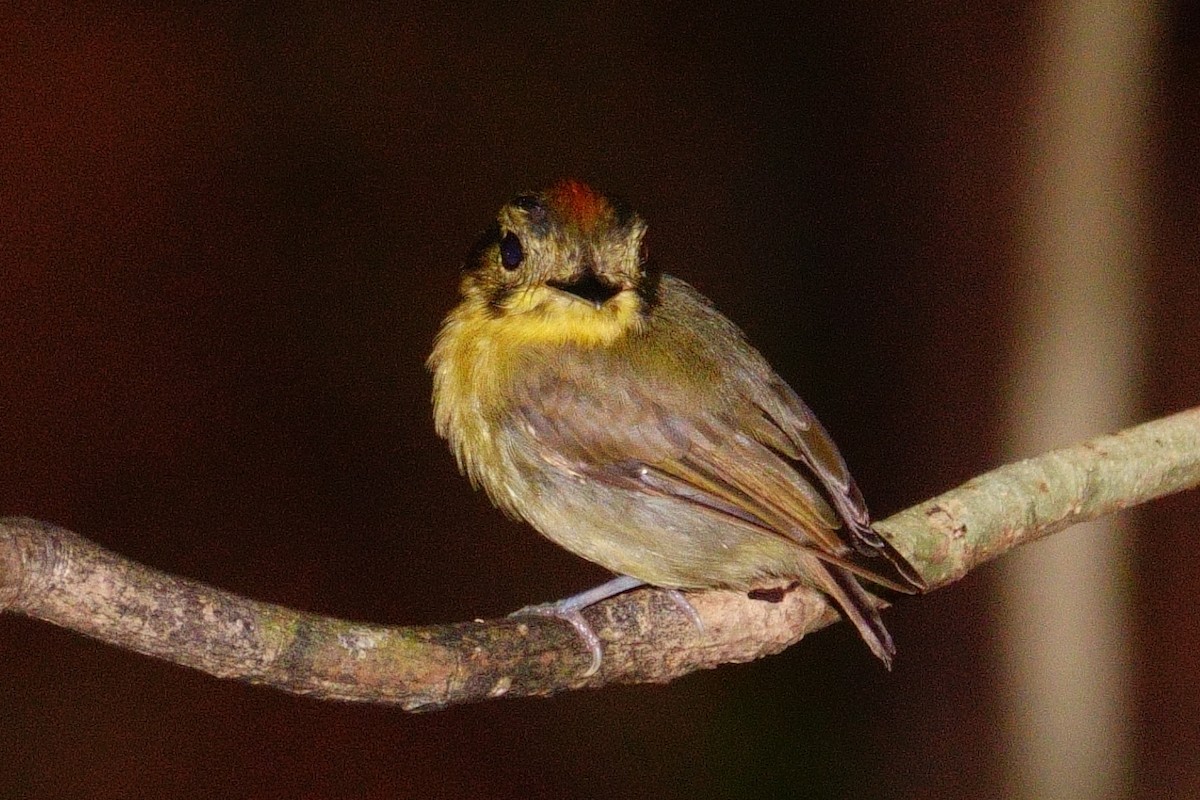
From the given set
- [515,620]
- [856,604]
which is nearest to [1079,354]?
[856,604]

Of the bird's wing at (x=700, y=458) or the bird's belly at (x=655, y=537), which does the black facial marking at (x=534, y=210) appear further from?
the bird's belly at (x=655, y=537)

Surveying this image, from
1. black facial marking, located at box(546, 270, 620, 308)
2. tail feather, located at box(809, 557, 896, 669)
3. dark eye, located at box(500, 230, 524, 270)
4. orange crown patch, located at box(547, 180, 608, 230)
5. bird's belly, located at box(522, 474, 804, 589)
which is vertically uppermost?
orange crown patch, located at box(547, 180, 608, 230)

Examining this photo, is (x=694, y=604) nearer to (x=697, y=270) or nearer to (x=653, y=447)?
(x=653, y=447)


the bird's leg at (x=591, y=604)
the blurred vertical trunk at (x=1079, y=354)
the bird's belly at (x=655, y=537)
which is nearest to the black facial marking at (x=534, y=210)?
the bird's belly at (x=655, y=537)

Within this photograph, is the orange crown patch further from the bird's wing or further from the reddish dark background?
the reddish dark background

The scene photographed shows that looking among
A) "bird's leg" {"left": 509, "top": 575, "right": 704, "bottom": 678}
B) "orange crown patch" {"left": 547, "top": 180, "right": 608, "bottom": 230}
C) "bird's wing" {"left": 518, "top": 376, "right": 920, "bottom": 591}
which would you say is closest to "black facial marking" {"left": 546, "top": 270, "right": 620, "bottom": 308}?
"orange crown patch" {"left": 547, "top": 180, "right": 608, "bottom": 230}

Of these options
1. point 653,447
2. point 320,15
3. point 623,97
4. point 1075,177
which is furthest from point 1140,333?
point 320,15
